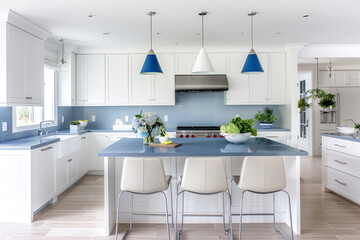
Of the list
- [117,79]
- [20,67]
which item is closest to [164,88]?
[117,79]

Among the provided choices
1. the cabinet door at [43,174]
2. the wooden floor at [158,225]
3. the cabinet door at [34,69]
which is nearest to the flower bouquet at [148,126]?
the wooden floor at [158,225]

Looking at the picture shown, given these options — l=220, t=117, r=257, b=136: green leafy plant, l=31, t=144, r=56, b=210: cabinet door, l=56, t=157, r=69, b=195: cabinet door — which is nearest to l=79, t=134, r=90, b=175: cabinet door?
l=56, t=157, r=69, b=195: cabinet door

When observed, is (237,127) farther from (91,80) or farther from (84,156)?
(91,80)

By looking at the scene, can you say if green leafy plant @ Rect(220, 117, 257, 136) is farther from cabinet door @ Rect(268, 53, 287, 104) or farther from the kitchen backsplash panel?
the kitchen backsplash panel

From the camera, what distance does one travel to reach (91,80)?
18.1 ft

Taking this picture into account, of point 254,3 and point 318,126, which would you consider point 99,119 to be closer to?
point 254,3

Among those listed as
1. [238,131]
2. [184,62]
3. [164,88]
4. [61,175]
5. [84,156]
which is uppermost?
[184,62]

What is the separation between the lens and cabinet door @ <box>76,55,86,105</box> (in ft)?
18.1

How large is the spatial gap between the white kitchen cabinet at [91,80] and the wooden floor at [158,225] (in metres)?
2.04

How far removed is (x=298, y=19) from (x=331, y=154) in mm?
2010

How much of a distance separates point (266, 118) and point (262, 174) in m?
3.43

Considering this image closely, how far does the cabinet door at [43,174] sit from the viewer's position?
10.8 feet

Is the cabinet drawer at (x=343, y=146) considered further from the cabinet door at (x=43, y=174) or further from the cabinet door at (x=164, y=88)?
the cabinet door at (x=43, y=174)

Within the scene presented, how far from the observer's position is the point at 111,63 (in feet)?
18.1
